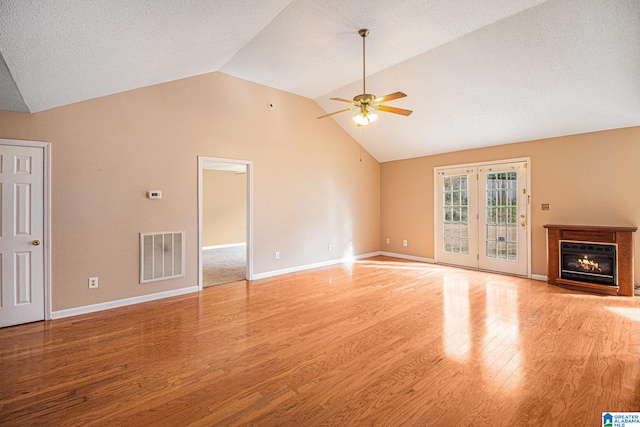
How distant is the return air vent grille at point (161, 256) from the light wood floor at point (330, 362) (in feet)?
1.41

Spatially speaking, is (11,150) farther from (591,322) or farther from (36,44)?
(591,322)

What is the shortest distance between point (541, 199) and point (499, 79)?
7.66 ft

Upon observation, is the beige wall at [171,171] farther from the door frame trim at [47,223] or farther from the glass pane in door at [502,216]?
the glass pane in door at [502,216]

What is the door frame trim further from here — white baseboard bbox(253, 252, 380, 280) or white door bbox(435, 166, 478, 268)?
white door bbox(435, 166, 478, 268)

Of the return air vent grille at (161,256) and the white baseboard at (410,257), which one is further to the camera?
the white baseboard at (410,257)

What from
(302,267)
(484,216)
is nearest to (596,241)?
(484,216)

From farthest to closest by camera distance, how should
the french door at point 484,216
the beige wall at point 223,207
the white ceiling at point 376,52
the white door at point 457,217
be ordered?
the beige wall at point 223,207 → the white door at point 457,217 → the french door at point 484,216 → the white ceiling at point 376,52

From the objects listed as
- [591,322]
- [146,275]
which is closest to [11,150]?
[146,275]

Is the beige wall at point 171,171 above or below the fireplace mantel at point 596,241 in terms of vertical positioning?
above

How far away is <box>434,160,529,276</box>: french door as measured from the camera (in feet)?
17.7

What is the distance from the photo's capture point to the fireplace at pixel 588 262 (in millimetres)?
4371

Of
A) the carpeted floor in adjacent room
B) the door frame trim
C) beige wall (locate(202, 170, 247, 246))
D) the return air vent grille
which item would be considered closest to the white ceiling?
the door frame trim

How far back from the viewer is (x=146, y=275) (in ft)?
13.5

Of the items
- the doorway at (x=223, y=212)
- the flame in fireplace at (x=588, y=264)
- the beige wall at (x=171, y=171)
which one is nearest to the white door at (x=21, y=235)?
the beige wall at (x=171, y=171)
